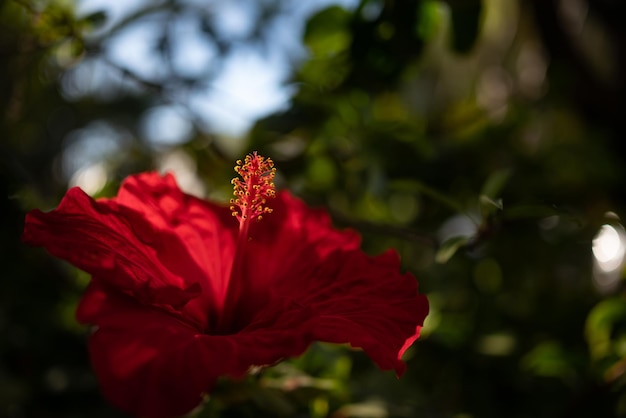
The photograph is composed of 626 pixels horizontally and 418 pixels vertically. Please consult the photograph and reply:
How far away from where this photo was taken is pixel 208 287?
766mm

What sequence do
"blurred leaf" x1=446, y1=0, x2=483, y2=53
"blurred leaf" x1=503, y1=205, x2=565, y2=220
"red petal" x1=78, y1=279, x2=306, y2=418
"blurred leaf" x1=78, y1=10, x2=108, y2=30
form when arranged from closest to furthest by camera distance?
1. "red petal" x1=78, y1=279, x2=306, y2=418
2. "blurred leaf" x1=503, y1=205, x2=565, y2=220
3. "blurred leaf" x1=78, y1=10, x2=108, y2=30
4. "blurred leaf" x1=446, y1=0, x2=483, y2=53

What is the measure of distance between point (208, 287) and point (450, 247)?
289mm

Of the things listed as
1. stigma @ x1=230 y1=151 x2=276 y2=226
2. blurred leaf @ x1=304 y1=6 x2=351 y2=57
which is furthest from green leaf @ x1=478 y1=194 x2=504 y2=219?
blurred leaf @ x1=304 y1=6 x2=351 y2=57

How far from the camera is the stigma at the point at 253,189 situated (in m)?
0.78

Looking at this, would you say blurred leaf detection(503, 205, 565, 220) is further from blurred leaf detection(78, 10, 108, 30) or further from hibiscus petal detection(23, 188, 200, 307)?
blurred leaf detection(78, 10, 108, 30)

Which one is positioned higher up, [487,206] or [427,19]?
[427,19]

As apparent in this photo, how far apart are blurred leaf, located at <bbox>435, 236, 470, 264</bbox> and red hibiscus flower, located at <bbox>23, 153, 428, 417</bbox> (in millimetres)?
61

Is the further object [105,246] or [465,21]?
[465,21]

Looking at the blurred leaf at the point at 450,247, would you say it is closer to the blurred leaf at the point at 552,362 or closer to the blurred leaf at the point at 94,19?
the blurred leaf at the point at 552,362

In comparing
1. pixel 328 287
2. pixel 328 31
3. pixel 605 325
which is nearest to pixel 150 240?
pixel 328 287

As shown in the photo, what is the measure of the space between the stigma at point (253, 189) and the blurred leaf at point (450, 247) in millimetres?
215

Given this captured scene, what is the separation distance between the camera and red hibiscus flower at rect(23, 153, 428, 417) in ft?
1.64

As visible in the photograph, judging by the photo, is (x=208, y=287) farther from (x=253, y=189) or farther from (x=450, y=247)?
(x=450, y=247)

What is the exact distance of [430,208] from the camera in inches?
54.6
